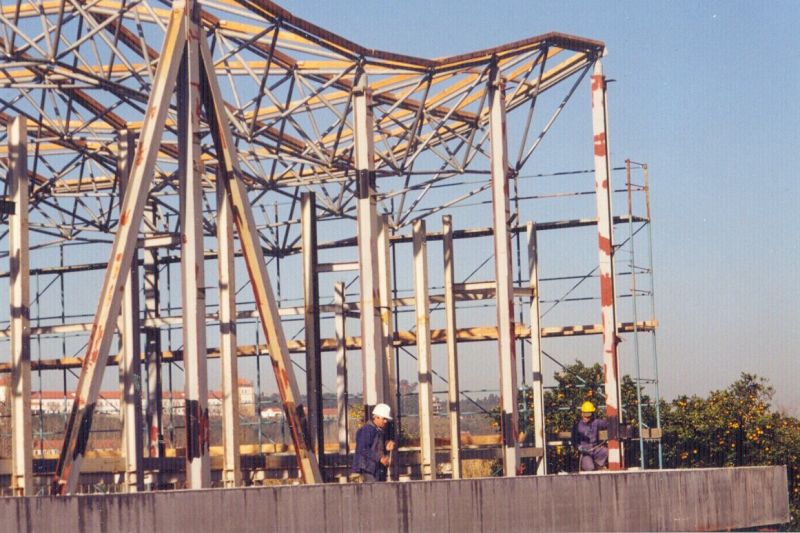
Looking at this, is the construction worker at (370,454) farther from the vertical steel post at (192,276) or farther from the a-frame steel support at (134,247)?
the a-frame steel support at (134,247)

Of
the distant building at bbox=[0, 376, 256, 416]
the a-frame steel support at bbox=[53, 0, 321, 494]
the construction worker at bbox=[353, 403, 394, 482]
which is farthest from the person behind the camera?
the distant building at bbox=[0, 376, 256, 416]

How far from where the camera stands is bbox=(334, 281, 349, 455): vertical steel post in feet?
85.3

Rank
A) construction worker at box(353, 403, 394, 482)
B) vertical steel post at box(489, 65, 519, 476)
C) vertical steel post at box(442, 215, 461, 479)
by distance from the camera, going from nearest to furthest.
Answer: construction worker at box(353, 403, 394, 482), vertical steel post at box(489, 65, 519, 476), vertical steel post at box(442, 215, 461, 479)

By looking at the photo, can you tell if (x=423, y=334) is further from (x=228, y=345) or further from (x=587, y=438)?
(x=228, y=345)

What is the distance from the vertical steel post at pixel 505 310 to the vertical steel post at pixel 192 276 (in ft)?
24.5

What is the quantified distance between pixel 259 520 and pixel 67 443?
16.9 feet

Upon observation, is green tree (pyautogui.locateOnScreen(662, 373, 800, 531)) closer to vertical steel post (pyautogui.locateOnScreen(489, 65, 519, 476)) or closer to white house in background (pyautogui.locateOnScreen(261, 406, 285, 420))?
white house in background (pyautogui.locateOnScreen(261, 406, 285, 420))

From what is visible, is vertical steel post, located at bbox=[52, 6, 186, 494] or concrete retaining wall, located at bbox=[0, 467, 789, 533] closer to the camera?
concrete retaining wall, located at bbox=[0, 467, 789, 533]

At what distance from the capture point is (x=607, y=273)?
23531mm

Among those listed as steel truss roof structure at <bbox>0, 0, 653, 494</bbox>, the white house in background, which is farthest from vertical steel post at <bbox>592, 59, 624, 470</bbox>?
the white house in background

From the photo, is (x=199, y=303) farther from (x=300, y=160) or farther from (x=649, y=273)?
(x=649, y=273)

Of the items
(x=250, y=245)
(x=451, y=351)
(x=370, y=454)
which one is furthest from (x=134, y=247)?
(x=451, y=351)

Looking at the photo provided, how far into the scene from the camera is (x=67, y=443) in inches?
682

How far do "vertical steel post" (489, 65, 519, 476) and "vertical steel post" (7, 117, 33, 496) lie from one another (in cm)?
860
